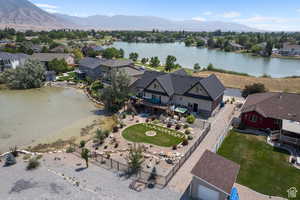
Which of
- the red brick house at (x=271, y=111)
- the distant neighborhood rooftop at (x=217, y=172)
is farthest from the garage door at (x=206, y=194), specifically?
the red brick house at (x=271, y=111)

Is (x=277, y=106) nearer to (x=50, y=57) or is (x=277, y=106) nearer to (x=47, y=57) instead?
(x=50, y=57)

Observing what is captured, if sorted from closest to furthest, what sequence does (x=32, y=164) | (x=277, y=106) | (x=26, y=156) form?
1. (x=32, y=164)
2. (x=26, y=156)
3. (x=277, y=106)

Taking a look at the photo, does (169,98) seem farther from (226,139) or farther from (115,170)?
(115,170)

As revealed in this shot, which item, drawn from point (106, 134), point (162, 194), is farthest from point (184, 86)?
point (162, 194)

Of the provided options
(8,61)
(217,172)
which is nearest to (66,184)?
(217,172)

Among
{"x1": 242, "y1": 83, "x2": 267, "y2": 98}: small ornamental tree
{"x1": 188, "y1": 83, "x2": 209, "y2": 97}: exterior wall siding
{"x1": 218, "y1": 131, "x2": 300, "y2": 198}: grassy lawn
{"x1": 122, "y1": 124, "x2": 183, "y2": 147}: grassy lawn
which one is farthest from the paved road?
{"x1": 242, "y1": 83, "x2": 267, "y2": 98}: small ornamental tree

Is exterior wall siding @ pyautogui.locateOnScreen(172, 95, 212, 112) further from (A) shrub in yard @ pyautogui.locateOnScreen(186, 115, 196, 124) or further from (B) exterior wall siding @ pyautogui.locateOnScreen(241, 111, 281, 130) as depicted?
(B) exterior wall siding @ pyautogui.locateOnScreen(241, 111, 281, 130)
